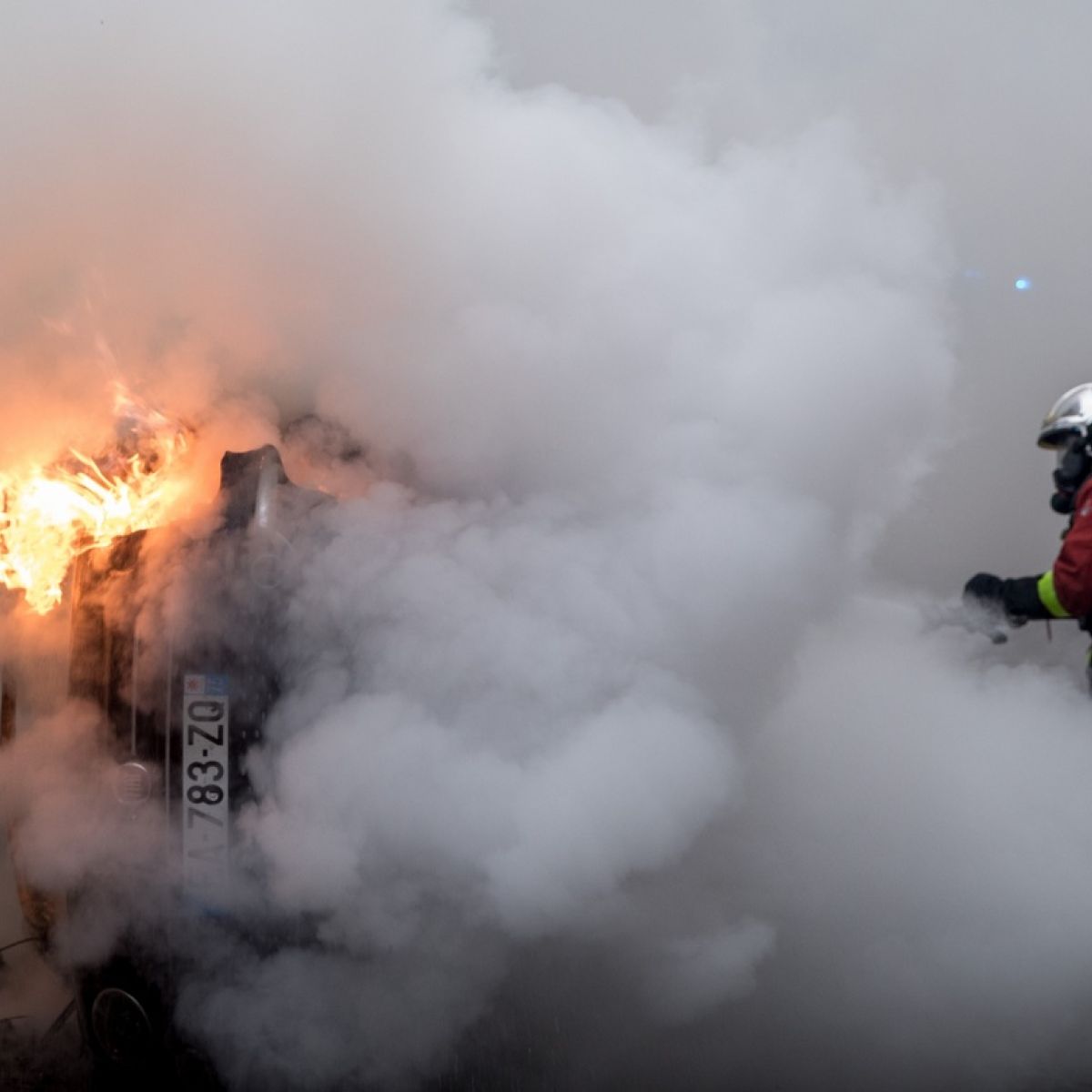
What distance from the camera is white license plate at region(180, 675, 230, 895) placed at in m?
2.98

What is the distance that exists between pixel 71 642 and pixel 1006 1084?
2.59 metres

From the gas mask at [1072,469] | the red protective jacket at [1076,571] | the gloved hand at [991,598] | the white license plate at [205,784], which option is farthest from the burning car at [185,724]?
the gas mask at [1072,469]

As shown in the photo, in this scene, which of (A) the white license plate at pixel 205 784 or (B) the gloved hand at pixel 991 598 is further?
(B) the gloved hand at pixel 991 598

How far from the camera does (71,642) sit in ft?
10.8

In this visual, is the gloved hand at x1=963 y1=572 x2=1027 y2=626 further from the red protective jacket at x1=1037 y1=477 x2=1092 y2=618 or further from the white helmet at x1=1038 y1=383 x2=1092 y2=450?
the white helmet at x1=1038 y1=383 x2=1092 y2=450

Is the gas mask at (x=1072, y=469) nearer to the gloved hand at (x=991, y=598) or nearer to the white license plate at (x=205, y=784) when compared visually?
the gloved hand at (x=991, y=598)

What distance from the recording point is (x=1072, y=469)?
3467 millimetres

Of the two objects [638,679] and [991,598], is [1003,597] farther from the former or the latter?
[638,679]

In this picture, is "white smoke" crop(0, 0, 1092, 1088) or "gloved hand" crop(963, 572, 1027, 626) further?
"gloved hand" crop(963, 572, 1027, 626)

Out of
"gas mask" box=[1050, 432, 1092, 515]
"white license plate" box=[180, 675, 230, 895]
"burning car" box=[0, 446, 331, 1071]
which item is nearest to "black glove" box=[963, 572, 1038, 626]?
"gas mask" box=[1050, 432, 1092, 515]

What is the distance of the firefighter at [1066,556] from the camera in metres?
3.22

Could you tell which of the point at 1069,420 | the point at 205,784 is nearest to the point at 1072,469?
the point at 1069,420

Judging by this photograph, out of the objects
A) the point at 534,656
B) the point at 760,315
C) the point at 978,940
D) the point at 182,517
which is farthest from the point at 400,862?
the point at 760,315

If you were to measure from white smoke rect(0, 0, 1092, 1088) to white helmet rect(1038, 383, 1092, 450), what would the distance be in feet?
1.52
